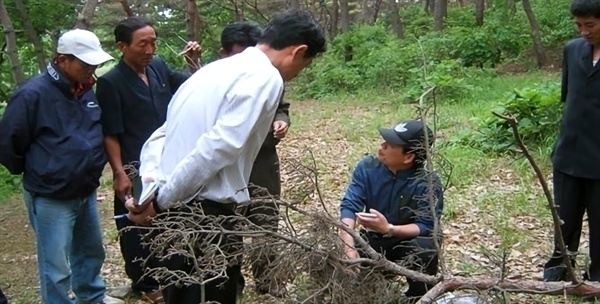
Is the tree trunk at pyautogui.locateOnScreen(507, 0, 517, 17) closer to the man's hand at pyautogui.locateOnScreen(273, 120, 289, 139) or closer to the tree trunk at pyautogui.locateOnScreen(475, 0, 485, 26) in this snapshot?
the tree trunk at pyautogui.locateOnScreen(475, 0, 485, 26)

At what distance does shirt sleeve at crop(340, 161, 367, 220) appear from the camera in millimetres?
3728

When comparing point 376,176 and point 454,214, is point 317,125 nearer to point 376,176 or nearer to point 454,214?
point 454,214

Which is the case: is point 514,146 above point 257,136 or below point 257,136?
below

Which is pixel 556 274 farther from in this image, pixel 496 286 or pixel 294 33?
pixel 294 33

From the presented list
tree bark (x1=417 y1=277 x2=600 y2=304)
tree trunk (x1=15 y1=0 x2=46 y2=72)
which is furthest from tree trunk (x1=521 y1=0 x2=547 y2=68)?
tree bark (x1=417 y1=277 x2=600 y2=304)

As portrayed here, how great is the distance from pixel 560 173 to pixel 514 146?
3.72 m

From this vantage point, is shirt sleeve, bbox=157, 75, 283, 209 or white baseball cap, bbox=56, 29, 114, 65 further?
white baseball cap, bbox=56, 29, 114, 65

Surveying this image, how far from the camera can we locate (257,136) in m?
2.72

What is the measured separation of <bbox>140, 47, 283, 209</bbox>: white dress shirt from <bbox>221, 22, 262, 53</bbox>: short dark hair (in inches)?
57.7

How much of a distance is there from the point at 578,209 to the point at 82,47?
290cm

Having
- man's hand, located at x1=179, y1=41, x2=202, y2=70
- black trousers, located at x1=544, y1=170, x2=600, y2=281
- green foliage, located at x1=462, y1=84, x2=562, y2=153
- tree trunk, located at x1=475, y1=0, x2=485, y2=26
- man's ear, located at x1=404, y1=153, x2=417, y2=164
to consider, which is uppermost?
man's hand, located at x1=179, y1=41, x2=202, y2=70

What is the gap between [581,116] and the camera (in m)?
Answer: 3.94

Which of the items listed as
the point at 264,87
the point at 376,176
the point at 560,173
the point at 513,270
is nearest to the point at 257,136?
the point at 264,87

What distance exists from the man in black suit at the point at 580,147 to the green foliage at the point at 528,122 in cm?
347
